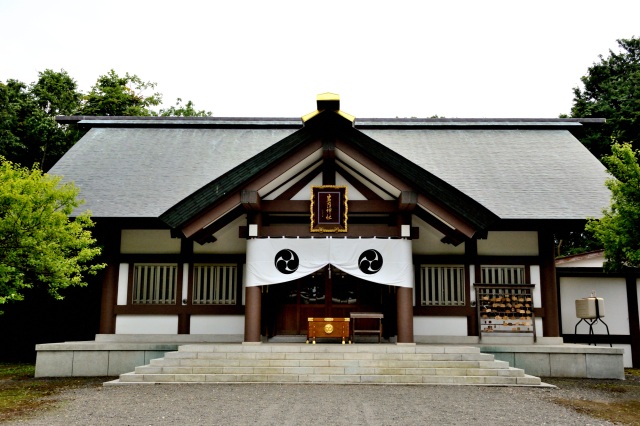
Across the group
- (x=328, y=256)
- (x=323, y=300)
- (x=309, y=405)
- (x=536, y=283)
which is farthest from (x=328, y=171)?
(x=309, y=405)

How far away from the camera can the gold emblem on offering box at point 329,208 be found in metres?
11.8

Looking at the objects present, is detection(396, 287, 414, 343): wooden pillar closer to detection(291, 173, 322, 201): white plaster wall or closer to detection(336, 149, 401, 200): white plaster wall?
detection(336, 149, 401, 200): white plaster wall

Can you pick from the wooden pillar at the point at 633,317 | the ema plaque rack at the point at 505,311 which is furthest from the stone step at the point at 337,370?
the wooden pillar at the point at 633,317

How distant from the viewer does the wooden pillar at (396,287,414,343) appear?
11203 millimetres

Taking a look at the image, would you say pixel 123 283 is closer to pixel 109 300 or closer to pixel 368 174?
pixel 109 300

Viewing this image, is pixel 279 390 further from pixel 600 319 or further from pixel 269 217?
pixel 600 319

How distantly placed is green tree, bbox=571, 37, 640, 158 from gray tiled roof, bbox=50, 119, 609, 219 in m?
8.66

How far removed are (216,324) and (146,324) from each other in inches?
64.3

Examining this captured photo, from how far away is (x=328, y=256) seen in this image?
11719mm

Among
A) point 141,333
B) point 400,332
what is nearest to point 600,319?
point 400,332

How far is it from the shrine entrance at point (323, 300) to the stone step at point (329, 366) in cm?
225

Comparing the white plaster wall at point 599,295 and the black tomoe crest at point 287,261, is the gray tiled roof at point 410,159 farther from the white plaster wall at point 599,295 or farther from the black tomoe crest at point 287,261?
the black tomoe crest at point 287,261

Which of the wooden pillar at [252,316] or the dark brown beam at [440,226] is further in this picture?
the dark brown beam at [440,226]

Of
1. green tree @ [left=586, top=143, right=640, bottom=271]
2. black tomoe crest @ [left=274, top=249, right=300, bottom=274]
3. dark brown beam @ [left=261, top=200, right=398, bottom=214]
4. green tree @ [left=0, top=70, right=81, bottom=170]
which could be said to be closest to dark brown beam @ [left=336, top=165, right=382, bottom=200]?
dark brown beam @ [left=261, top=200, right=398, bottom=214]
